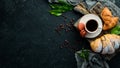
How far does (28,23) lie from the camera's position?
6.70 ft

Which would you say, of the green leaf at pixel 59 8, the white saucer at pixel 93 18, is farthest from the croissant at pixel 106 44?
the green leaf at pixel 59 8

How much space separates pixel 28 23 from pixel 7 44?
8.3 inches

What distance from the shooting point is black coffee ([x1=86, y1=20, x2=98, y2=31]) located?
1978mm

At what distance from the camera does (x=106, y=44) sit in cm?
192

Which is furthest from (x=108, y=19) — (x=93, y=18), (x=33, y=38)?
(x=33, y=38)

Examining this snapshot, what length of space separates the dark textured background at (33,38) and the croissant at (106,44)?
0.10 meters

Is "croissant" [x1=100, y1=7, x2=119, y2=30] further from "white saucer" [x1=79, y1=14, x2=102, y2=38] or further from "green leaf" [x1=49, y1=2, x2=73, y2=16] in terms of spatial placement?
"green leaf" [x1=49, y1=2, x2=73, y2=16]

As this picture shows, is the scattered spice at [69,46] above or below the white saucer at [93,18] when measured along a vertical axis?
below

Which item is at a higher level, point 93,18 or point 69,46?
point 93,18

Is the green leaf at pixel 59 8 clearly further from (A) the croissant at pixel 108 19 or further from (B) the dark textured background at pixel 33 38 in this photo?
(A) the croissant at pixel 108 19

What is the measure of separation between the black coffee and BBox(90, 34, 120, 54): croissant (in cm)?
9

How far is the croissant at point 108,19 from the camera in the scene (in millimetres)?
1964

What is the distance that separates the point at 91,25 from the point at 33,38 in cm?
42

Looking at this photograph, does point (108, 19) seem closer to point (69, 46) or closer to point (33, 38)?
point (69, 46)
